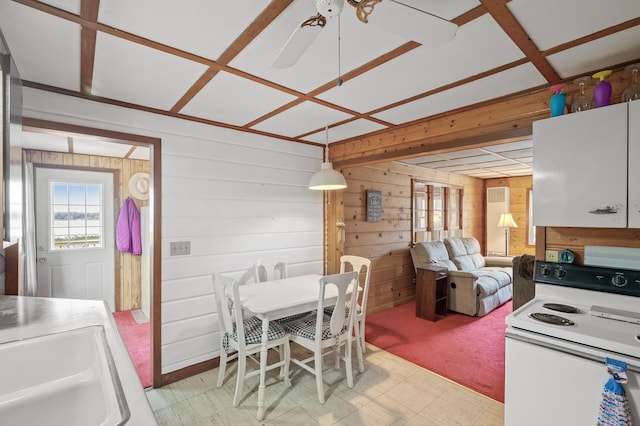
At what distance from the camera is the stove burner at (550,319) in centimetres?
157

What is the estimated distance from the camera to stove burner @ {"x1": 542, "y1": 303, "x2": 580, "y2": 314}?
5.68 ft

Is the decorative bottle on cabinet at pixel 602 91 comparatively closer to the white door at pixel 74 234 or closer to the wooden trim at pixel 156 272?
the wooden trim at pixel 156 272

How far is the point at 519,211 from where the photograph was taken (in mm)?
6344

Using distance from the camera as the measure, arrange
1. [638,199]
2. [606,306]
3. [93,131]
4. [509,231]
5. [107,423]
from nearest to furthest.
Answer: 1. [107,423]
2. [638,199]
3. [606,306]
4. [93,131]
5. [509,231]

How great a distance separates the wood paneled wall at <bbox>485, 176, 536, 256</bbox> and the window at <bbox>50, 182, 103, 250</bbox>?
751cm

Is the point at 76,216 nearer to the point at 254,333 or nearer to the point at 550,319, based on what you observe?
the point at 254,333

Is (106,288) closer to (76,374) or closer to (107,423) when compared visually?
(76,374)

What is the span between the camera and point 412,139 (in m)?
2.85

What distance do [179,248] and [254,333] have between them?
103 cm

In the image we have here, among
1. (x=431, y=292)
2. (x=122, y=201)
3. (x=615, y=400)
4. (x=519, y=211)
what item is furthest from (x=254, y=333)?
(x=519, y=211)

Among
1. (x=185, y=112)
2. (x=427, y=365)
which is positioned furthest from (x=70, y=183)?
(x=427, y=365)

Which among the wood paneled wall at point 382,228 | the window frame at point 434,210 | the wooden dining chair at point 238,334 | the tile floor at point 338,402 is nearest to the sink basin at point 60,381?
the wooden dining chair at point 238,334

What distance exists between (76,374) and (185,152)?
2058 millimetres

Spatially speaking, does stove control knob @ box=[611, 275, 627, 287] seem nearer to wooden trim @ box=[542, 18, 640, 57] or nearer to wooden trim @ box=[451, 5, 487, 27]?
wooden trim @ box=[542, 18, 640, 57]
